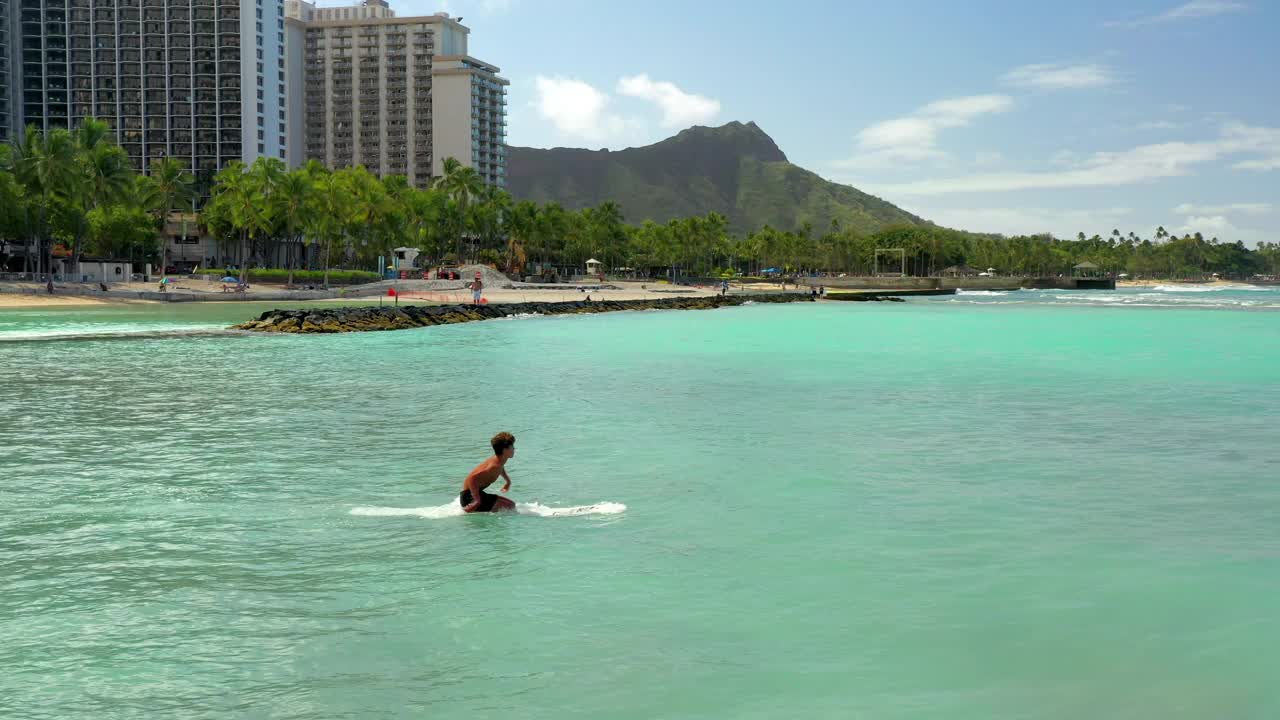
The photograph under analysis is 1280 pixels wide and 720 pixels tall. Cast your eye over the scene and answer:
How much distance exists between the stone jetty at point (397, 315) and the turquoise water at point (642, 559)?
29560 millimetres

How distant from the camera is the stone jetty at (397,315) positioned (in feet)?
197

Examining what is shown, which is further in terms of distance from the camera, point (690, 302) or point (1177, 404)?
point (690, 302)

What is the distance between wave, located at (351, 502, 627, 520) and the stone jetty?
151 feet

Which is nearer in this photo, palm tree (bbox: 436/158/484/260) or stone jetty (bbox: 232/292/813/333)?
stone jetty (bbox: 232/292/813/333)

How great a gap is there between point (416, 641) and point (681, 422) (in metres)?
16.3

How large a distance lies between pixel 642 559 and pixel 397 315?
57.2 meters

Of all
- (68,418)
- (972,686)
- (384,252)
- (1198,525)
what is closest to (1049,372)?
(1198,525)

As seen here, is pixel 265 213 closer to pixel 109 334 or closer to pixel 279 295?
pixel 279 295

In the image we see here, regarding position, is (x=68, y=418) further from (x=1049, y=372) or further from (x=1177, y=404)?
(x=1049, y=372)

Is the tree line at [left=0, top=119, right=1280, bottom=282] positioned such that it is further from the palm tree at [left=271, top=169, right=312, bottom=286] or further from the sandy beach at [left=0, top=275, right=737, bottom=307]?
the sandy beach at [left=0, top=275, right=737, bottom=307]

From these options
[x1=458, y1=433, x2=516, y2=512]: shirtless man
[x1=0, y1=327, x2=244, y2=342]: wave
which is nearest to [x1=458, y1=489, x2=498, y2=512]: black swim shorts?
[x1=458, y1=433, x2=516, y2=512]: shirtless man

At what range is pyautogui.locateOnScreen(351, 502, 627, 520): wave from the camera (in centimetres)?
1484

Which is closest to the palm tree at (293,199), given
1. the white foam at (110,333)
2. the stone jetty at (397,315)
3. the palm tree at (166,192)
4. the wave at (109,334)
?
the palm tree at (166,192)

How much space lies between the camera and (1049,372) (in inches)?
1629
